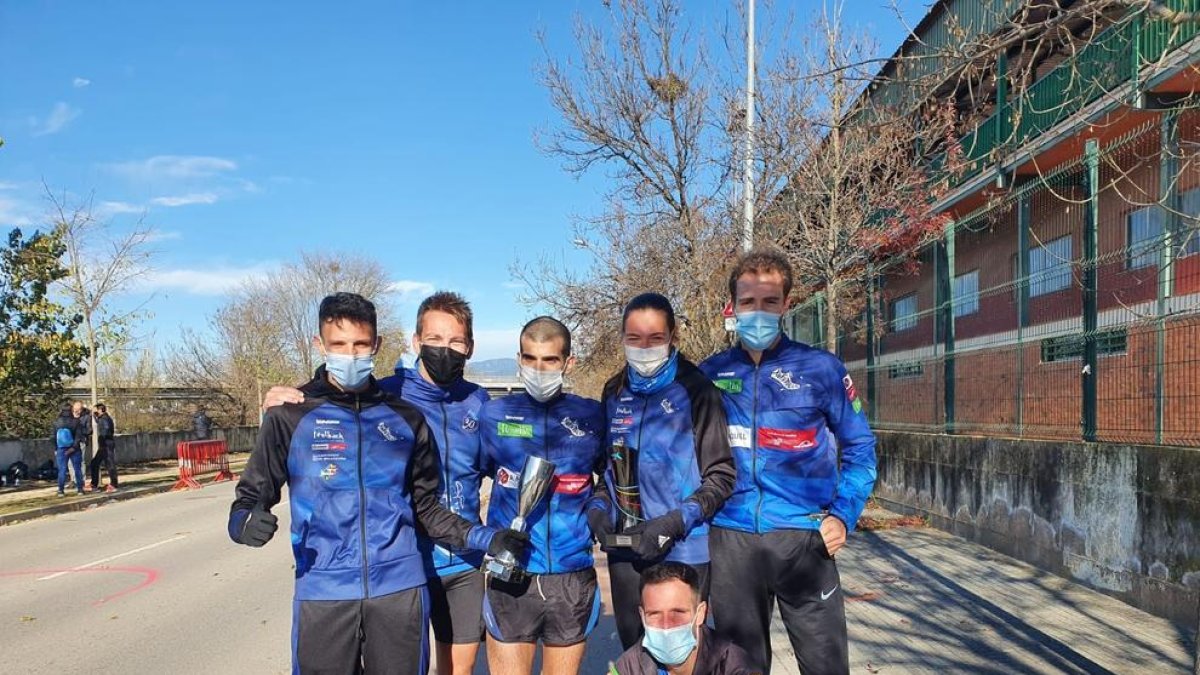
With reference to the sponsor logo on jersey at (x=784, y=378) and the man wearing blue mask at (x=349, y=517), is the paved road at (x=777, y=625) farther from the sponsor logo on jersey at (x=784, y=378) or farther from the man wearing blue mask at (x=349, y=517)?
the sponsor logo on jersey at (x=784, y=378)

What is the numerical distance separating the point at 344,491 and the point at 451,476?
0.69 metres

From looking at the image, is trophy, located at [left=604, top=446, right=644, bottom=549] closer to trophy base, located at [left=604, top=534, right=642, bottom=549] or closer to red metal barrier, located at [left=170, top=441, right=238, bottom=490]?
trophy base, located at [left=604, top=534, right=642, bottom=549]

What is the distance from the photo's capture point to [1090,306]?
726cm

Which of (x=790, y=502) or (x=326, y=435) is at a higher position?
(x=326, y=435)

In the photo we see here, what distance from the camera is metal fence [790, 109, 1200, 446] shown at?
20.2ft

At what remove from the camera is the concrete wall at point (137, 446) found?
2234cm

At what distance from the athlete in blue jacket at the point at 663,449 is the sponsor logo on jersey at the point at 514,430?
1.18ft

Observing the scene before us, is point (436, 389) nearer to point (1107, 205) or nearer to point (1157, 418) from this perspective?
point (1157, 418)

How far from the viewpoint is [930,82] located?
445 cm

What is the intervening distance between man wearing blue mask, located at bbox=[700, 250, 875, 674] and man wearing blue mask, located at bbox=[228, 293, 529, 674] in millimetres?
936

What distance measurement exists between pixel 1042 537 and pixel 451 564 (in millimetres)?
6410

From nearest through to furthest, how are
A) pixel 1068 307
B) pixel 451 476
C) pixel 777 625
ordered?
1. pixel 451 476
2. pixel 777 625
3. pixel 1068 307

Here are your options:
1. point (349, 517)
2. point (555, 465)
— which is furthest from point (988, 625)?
point (349, 517)

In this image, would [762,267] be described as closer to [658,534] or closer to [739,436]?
[739,436]
